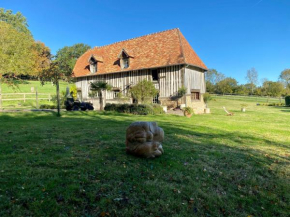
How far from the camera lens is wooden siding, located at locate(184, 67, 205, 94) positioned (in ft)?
56.1

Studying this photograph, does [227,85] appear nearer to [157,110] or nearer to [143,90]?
[143,90]

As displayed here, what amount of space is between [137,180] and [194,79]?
54.1 feet

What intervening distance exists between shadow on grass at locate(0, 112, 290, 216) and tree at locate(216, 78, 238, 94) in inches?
1796

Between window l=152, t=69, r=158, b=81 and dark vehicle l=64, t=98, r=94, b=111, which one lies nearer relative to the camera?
dark vehicle l=64, t=98, r=94, b=111

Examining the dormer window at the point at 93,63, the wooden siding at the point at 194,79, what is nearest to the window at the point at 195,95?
the wooden siding at the point at 194,79

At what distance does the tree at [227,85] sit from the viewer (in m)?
47.2

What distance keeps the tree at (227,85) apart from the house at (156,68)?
3049 cm

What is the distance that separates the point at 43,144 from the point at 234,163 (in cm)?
509

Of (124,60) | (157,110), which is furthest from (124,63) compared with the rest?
(157,110)

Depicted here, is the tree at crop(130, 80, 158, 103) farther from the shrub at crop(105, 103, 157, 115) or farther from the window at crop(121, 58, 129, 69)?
the window at crop(121, 58, 129, 69)

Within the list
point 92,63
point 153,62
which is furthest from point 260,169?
point 92,63

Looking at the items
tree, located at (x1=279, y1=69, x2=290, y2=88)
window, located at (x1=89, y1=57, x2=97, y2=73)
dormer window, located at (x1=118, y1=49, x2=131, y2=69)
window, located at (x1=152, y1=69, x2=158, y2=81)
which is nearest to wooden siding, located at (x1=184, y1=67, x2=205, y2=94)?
window, located at (x1=152, y1=69, x2=158, y2=81)

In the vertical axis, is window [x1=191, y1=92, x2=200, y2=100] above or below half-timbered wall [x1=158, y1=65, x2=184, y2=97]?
below

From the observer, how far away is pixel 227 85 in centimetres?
4706
